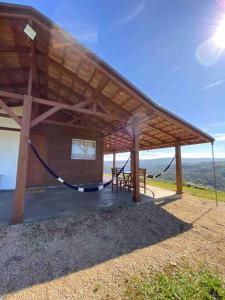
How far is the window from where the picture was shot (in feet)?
25.9

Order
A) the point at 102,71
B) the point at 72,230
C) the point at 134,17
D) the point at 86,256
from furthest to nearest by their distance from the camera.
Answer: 1. the point at 134,17
2. the point at 102,71
3. the point at 72,230
4. the point at 86,256

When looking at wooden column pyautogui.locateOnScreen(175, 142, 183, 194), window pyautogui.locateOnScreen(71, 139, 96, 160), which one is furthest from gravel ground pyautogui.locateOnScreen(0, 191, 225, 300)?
window pyautogui.locateOnScreen(71, 139, 96, 160)

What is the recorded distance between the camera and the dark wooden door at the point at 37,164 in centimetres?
682

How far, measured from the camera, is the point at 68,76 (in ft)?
16.4

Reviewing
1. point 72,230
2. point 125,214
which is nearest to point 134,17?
point 125,214

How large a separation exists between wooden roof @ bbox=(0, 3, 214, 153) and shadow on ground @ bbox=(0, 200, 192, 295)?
2683mm

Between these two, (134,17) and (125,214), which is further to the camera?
(134,17)

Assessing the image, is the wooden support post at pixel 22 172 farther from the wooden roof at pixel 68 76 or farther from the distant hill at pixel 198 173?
the distant hill at pixel 198 173

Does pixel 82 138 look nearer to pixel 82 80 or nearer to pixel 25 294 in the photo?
pixel 82 80

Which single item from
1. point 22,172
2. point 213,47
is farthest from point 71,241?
point 213,47

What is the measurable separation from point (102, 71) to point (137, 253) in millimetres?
3680

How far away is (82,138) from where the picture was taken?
26.7ft

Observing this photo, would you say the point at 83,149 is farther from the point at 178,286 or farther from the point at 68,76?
the point at 178,286

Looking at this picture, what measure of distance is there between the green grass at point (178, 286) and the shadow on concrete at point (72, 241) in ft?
2.06
